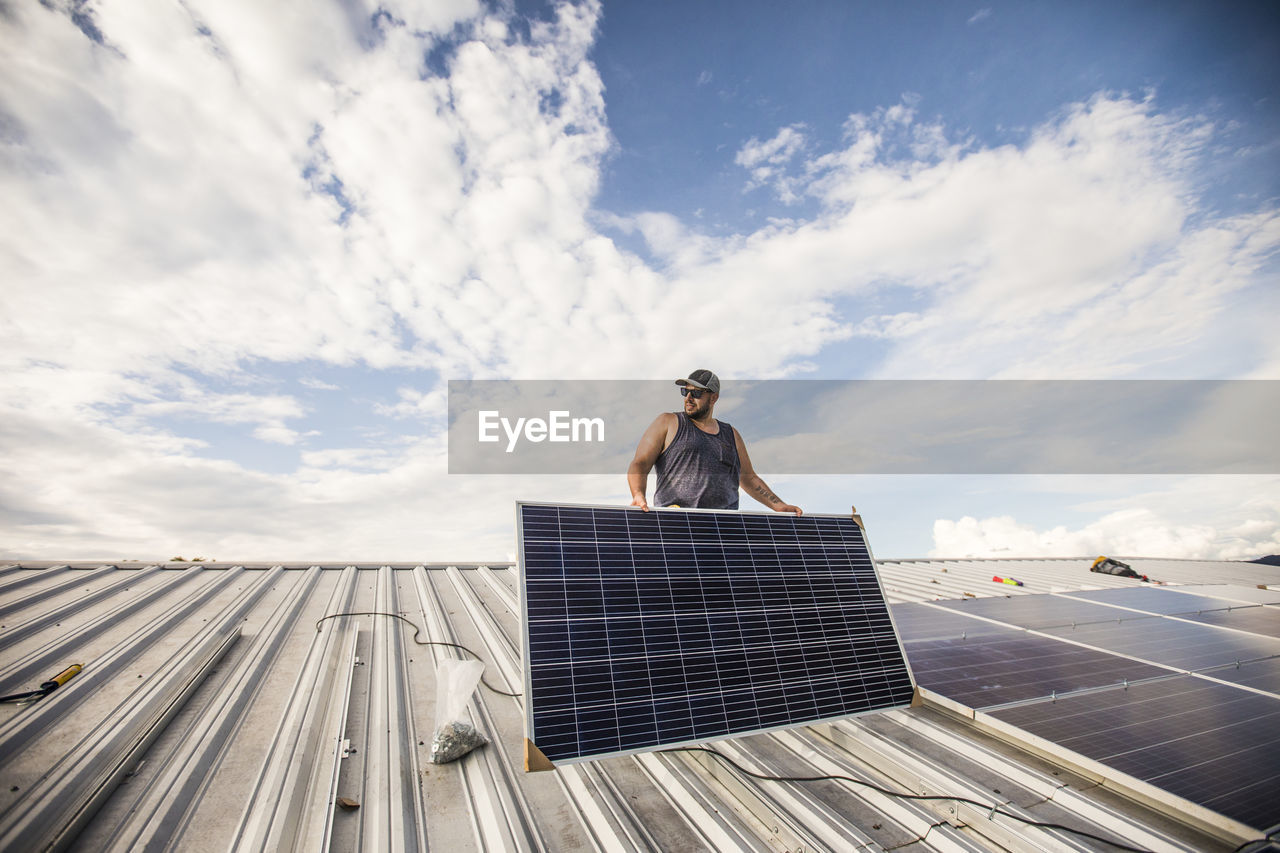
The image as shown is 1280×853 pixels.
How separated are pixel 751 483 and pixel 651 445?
1.37 m

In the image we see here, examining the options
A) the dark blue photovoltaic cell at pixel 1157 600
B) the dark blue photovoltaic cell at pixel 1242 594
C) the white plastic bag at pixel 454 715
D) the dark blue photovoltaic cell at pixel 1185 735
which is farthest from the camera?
the dark blue photovoltaic cell at pixel 1242 594

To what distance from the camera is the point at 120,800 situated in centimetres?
308

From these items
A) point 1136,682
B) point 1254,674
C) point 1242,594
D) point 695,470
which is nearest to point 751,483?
point 695,470

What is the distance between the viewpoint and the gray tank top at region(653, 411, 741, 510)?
17.7 ft

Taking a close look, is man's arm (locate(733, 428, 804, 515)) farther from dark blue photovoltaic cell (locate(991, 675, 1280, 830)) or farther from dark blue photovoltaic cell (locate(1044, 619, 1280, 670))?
dark blue photovoltaic cell (locate(1044, 619, 1280, 670))

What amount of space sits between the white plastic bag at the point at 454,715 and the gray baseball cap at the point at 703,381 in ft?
10.7

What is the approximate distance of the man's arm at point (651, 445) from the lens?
5.49 metres

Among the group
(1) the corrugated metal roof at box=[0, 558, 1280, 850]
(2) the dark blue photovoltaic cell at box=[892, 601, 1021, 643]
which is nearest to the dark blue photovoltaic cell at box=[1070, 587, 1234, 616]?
(2) the dark blue photovoltaic cell at box=[892, 601, 1021, 643]

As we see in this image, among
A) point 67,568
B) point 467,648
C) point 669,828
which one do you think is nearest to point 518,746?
point 669,828

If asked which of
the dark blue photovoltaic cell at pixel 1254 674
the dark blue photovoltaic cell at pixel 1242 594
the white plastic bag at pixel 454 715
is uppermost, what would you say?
the white plastic bag at pixel 454 715

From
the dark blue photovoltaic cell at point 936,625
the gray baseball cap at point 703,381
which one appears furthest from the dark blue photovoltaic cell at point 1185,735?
the gray baseball cap at point 703,381

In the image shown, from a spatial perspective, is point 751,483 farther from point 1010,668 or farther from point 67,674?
point 67,674

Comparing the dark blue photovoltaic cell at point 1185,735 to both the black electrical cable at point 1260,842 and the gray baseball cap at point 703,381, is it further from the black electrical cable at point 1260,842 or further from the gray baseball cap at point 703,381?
the gray baseball cap at point 703,381

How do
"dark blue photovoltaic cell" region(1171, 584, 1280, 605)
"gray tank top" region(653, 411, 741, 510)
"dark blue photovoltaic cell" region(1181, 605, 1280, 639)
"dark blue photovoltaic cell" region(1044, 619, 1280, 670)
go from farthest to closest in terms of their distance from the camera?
"dark blue photovoltaic cell" region(1171, 584, 1280, 605), "dark blue photovoltaic cell" region(1181, 605, 1280, 639), "gray tank top" region(653, 411, 741, 510), "dark blue photovoltaic cell" region(1044, 619, 1280, 670)
